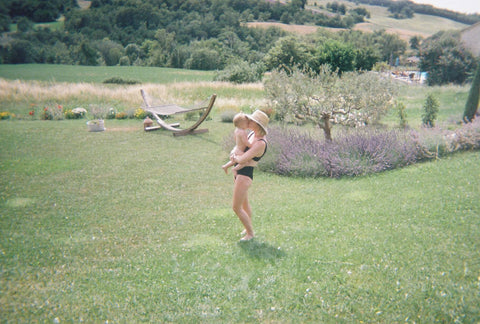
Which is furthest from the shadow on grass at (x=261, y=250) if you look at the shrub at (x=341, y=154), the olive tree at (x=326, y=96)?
the olive tree at (x=326, y=96)

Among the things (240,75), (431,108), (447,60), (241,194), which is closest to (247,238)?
(241,194)

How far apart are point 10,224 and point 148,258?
10.1 ft

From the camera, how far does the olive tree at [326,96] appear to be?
415 inches

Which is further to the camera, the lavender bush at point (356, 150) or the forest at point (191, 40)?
the forest at point (191, 40)

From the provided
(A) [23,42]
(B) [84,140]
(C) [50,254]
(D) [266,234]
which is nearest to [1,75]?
(A) [23,42]

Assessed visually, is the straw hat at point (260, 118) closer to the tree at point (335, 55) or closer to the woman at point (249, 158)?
the woman at point (249, 158)

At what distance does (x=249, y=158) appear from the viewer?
4.56m

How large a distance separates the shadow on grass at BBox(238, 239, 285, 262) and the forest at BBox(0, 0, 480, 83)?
26.2 meters

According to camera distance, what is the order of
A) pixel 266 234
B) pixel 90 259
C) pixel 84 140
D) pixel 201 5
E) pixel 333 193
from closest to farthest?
pixel 90 259
pixel 266 234
pixel 333 193
pixel 84 140
pixel 201 5

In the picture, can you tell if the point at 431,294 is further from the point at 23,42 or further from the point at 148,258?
the point at 23,42

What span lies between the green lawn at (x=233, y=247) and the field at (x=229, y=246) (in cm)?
2

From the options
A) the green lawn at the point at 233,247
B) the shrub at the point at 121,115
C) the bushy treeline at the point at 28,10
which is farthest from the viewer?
the bushy treeline at the point at 28,10

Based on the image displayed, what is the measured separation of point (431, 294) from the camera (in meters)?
3.87

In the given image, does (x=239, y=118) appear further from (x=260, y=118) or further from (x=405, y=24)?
(x=405, y=24)
